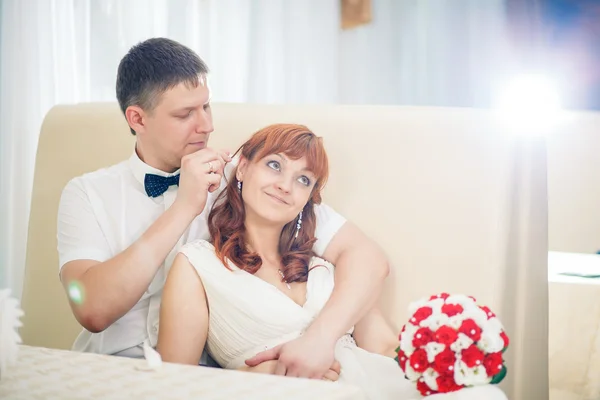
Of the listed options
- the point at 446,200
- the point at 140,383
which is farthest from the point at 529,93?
the point at 140,383

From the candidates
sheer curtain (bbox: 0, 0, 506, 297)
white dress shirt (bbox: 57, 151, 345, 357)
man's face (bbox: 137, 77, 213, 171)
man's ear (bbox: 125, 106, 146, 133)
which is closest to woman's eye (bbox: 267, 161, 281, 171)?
white dress shirt (bbox: 57, 151, 345, 357)

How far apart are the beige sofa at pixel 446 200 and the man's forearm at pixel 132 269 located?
0.24 m

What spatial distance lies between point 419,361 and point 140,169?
2.65ft

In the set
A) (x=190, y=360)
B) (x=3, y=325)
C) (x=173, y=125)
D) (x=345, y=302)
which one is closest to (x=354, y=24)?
(x=173, y=125)

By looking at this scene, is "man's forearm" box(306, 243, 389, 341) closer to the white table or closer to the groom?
the groom

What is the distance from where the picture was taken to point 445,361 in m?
1.30

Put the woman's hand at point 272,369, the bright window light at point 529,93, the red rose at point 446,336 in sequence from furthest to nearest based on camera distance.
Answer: the bright window light at point 529,93, the woman's hand at point 272,369, the red rose at point 446,336

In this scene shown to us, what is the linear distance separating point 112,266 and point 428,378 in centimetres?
72

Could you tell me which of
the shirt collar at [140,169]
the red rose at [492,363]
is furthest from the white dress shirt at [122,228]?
the red rose at [492,363]

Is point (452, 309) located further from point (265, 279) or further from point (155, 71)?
point (155, 71)

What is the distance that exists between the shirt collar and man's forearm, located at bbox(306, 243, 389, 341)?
1.51 feet

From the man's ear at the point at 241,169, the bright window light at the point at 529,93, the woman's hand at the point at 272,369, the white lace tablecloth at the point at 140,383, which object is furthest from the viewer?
the bright window light at the point at 529,93

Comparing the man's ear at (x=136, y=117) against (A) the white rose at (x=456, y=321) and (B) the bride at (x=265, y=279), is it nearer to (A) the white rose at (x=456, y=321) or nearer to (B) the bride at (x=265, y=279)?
(B) the bride at (x=265, y=279)

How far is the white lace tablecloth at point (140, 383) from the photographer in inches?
45.5
